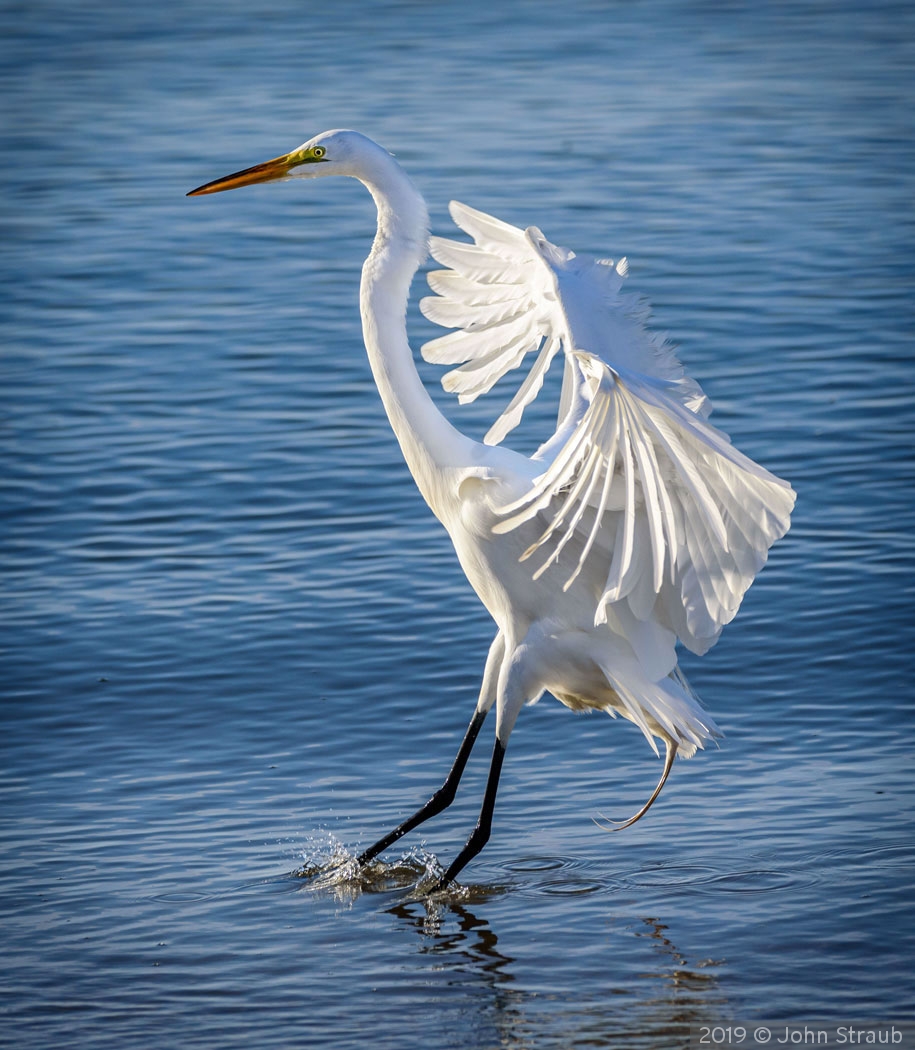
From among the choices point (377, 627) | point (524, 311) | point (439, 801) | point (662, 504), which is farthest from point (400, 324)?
point (377, 627)

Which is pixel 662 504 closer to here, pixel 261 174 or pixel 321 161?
pixel 321 161

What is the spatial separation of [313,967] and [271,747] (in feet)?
5.40

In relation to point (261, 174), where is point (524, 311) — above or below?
below

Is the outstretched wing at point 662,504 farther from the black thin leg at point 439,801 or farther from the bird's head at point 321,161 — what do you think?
the bird's head at point 321,161

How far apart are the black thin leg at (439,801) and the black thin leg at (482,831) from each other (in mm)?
141

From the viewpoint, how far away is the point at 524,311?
6105 mm

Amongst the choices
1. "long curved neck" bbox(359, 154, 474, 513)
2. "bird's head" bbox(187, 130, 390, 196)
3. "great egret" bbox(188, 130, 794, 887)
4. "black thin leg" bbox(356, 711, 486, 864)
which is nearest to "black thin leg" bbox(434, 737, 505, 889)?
"great egret" bbox(188, 130, 794, 887)

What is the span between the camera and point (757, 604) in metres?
7.94

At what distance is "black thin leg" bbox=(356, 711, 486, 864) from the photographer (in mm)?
6035

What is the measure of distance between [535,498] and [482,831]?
4.60ft

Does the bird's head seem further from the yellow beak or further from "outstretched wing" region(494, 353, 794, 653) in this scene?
"outstretched wing" region(494, 353, 794, 653)

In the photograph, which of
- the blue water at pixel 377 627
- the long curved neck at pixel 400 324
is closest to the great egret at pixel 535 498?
the long curved neck at pixel 400 324

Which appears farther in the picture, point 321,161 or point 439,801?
point 439,801

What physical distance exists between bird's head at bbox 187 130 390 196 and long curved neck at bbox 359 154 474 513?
0.07 metres
